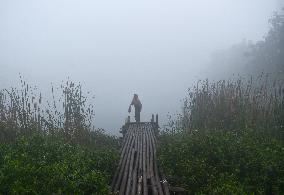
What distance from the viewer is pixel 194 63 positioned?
63125 mm

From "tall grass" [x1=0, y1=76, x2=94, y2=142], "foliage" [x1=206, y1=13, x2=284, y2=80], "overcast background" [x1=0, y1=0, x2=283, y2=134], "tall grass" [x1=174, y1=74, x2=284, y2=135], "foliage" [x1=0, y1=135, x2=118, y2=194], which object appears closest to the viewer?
"foliage" [x1=0, y1=135, x2=118, y2=194]

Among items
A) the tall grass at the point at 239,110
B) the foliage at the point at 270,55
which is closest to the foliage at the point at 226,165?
the tall grass at the point at 239,110

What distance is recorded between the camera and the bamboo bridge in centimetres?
619

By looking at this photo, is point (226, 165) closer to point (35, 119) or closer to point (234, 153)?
point (234, 153)

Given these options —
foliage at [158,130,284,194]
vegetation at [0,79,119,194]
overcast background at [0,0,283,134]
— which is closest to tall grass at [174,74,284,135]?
foliage at [158,130,284,194]

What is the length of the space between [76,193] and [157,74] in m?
56.3

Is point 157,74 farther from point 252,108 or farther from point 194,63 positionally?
point 252,108

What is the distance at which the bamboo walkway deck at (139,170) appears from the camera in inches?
244

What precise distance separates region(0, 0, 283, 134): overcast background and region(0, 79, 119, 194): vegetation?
15.5 metres

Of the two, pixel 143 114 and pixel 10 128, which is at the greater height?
pixel 143 114

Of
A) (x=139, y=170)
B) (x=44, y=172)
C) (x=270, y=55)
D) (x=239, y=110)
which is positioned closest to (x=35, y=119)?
(x=139, y=170)

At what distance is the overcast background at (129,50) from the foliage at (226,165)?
1660 cm

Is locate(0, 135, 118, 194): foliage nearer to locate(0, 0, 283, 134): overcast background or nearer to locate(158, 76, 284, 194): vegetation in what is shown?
locate(158, 76, 284, 194): vegetation

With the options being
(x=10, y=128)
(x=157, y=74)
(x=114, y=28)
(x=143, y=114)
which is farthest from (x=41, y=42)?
(x=10, y=128)
